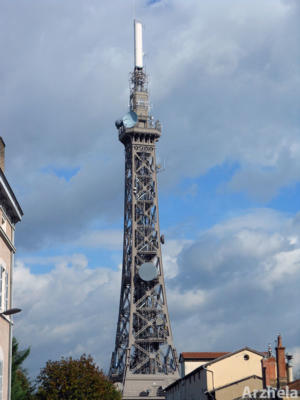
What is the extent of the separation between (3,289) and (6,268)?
55.5 inches

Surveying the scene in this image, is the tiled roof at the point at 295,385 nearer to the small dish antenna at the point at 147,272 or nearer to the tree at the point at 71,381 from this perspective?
the tree at the point at 71,381

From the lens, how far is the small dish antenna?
3868 inches

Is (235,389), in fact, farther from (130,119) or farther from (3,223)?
(130,119)

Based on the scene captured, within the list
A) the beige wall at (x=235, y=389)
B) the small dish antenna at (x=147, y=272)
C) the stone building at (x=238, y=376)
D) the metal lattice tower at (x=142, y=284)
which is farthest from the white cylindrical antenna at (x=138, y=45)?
the beige wall at (x=235, y=389)

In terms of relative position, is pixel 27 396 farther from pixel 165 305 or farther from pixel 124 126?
pixel 124 126

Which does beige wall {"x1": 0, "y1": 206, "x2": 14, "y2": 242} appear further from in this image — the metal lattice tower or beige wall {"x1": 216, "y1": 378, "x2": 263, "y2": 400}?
the metal lattice tower

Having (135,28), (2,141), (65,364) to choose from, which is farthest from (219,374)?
(135,28)

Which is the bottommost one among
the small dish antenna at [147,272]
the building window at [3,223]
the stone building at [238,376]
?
the stone building at [238,376]

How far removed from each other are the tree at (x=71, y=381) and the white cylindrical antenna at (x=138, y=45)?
65.4 m

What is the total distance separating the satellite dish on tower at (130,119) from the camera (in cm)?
10605

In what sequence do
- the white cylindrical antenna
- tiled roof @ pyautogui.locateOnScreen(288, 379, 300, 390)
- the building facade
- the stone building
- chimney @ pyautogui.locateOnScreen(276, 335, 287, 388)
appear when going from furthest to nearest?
the white cylindrical antenna, the stone building, chimney @ pyautogui.locateOnScreen(276, 335, 287, 388), tiled roof @ pyautogui.locateOnScreen(288, 379, 300, 390), the building facade

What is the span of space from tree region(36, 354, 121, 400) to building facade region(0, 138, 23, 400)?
1958 cm

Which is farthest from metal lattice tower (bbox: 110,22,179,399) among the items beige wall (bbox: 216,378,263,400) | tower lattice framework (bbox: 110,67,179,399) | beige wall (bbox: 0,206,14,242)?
beige wall (bbox: 0,206,14,242)

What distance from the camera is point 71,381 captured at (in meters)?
53.4
